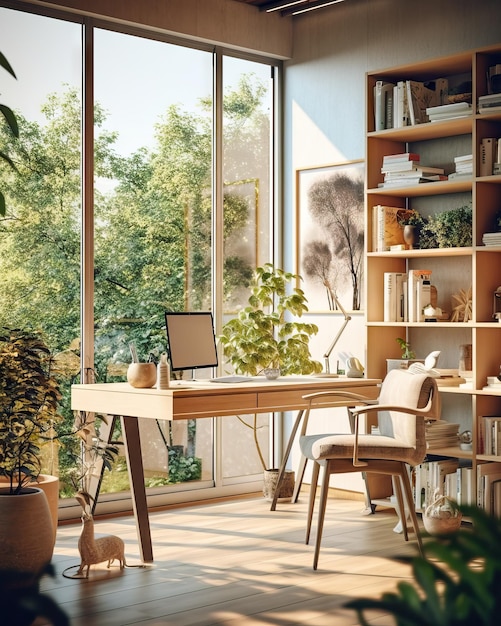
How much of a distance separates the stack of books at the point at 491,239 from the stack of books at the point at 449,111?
66 centimetres

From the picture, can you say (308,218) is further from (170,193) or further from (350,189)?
(170,193)

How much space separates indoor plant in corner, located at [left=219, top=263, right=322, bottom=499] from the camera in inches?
206

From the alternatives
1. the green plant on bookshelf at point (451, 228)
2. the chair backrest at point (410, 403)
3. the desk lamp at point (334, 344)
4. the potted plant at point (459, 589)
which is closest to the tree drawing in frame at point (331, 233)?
the desk lamp at point (334, 344)

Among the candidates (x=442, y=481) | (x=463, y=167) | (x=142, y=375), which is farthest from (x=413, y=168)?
(x=142, y=375)

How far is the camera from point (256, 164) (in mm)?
5961

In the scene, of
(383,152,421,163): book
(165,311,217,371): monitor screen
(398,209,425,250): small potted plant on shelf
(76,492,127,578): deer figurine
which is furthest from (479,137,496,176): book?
(76,492,127,578): deer figurine

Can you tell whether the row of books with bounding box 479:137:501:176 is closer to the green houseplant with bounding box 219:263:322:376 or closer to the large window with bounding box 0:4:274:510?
the green houseplant with bounding box 219:263:322:376

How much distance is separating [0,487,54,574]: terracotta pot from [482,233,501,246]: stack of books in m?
2.59

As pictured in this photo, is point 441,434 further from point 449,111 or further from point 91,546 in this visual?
point 91,546

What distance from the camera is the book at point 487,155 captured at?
4.57 meters

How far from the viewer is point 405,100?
4984 millimetres

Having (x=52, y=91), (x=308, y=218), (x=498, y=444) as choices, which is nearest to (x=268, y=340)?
(x=308, y=218)

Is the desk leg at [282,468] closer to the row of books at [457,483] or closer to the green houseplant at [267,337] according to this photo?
the green houseplant at [267,337]

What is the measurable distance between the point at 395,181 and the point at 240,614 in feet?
9.03
